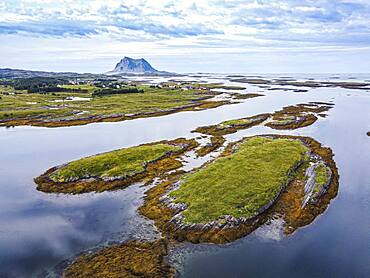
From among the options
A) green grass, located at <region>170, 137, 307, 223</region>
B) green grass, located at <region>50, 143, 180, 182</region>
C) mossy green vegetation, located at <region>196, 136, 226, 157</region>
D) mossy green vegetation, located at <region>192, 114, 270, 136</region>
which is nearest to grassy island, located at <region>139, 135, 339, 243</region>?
green grass, located at <region>170, 137, 307, 223</region>

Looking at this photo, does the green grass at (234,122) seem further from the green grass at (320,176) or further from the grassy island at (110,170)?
the green grass at (320,176)

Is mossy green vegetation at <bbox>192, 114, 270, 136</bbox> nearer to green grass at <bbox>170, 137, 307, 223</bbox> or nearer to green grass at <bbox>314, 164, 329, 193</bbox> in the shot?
green grass at <bbox>170, 137, 307, 223</bbox>

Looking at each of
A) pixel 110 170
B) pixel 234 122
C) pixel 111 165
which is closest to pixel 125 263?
pixel 110 170

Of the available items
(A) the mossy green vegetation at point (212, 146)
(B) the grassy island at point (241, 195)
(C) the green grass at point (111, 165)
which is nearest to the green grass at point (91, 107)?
(A) the mossy green vegetation at point (212, 146)

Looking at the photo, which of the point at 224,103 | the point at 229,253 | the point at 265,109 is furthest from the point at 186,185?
the point at 224,103

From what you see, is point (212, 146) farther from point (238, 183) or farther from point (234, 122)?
point (234, 122)

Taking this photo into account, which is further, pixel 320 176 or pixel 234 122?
pixel 234 122
